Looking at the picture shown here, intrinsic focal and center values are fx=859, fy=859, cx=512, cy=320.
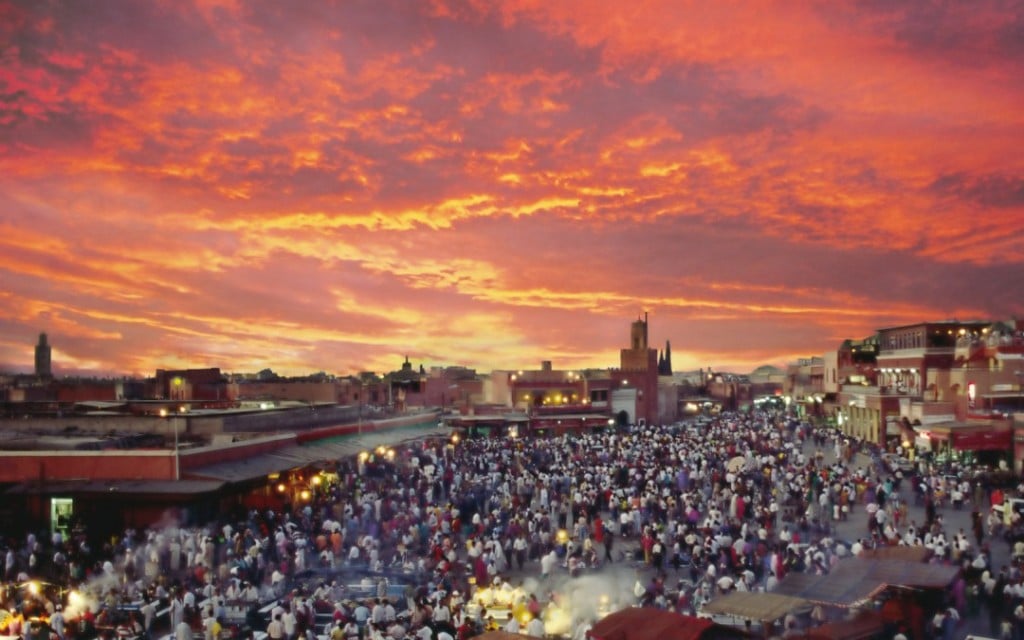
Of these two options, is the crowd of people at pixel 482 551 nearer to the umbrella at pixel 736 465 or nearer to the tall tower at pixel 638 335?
the umbrella at pixel 736 465

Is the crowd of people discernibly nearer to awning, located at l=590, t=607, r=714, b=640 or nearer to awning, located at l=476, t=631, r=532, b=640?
awning, located at l=590, t=607, r=714, b=640

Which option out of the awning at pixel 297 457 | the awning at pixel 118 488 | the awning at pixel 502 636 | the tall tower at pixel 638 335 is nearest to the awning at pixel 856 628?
the awning at pixel 502 636

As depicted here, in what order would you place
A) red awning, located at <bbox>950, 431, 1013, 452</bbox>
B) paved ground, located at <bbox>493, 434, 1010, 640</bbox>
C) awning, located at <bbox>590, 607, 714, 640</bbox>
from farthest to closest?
red awning, located at <bbox>950, 431, 1013, 452</bbox>
paved ground, located at <bbox>493, 434, 1010, 640</bbox>
awning, located at <bbox>590, 607, 714, 640</bbox>

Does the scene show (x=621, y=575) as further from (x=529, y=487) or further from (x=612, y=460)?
(x=612, y=460)

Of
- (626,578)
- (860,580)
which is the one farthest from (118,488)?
(860,580)

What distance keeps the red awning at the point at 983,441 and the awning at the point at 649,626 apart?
2566cm

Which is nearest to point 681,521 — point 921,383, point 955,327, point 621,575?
point 621,575

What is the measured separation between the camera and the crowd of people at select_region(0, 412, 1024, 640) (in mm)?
15000

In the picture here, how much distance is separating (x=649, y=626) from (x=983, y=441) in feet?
87.3

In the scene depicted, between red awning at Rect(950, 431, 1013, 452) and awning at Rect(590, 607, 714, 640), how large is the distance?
25659mm

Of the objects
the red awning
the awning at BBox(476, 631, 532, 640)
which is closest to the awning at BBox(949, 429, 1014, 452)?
the red awning

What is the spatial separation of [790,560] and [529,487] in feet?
36.6

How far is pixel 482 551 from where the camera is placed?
19.7 m

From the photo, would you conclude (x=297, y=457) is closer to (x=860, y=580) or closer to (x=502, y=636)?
(x=502, y=636)
